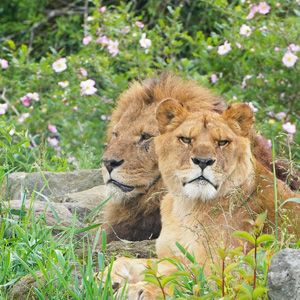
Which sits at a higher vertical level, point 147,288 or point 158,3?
point 147,288

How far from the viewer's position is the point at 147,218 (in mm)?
4438

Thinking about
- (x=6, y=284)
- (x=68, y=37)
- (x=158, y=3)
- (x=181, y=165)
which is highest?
(x=181, y=165)

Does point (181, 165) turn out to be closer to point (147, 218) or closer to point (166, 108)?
point (166, 108)

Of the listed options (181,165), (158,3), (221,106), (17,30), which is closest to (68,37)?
(17,30)

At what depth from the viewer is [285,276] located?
256cm

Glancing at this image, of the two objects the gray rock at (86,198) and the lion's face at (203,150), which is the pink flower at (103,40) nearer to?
the gray rock at (86,198)

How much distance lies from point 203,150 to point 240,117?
0.38m

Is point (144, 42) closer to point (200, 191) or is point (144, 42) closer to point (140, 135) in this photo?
point (140, 135)

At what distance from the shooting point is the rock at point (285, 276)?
2.54m

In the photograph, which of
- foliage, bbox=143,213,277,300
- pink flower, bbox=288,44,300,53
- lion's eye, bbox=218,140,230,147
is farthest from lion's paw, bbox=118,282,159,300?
pink flower, bbox=288,44,300,53

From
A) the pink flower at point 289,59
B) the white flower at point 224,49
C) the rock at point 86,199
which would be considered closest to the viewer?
the rock at point 86,199

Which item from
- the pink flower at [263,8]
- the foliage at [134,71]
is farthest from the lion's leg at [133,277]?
the pink flower at [263,8]

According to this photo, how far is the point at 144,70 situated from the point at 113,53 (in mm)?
396

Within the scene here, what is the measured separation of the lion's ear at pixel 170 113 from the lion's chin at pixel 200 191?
0.44 meters
